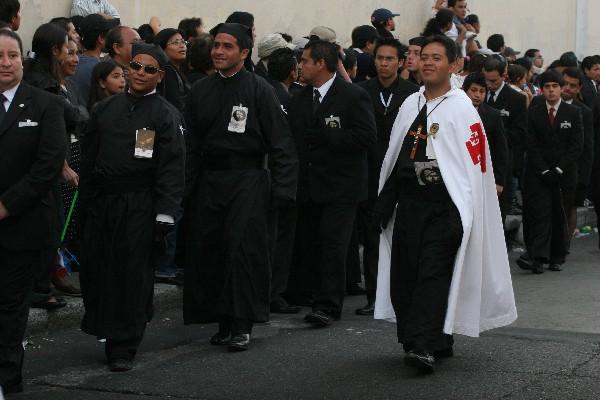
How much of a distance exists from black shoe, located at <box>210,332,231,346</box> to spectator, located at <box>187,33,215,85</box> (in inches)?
122

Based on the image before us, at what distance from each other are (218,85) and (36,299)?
189cm

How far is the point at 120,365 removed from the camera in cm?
805

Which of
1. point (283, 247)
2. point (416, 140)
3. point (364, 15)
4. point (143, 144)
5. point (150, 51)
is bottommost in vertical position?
point (283, 247)

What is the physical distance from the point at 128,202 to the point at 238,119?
1.04 meters

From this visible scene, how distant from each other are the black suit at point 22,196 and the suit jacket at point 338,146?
2.89m

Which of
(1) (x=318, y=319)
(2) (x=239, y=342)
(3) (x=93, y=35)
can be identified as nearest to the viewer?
(2) (x=239, y=342)

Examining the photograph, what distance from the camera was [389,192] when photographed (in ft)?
27.6

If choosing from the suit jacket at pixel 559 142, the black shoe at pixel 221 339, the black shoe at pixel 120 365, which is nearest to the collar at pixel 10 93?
the black shoe at pixel 120 365

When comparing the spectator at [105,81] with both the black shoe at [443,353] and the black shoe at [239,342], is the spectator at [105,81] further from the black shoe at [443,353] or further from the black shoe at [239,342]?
the black shoe at [443,353]

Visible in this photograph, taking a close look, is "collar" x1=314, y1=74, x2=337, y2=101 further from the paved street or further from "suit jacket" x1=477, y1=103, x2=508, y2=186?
"suit jacket" x1=477, y1=103, x2=508, y2=186

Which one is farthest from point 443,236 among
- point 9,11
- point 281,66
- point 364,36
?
point 364,36

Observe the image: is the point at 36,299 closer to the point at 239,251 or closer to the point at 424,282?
the point at 239,251

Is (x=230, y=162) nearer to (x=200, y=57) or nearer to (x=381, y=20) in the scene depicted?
(x=200, y=57)

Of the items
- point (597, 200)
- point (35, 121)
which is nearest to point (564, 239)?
point (597, 200)
